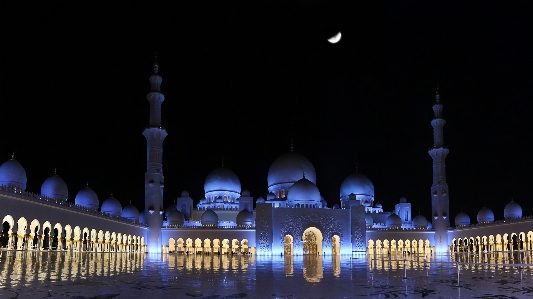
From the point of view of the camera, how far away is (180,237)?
104 ft

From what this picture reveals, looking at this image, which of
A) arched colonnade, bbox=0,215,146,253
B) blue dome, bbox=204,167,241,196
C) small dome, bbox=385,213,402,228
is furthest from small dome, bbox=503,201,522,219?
arched colonnade, bbox=0,215,146,253

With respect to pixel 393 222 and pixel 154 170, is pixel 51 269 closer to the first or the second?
pixel 154 170

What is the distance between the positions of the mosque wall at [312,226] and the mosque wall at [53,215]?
7.62 meters

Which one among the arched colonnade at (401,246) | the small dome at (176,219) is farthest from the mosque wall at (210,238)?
the arched colonnade at (401,246)

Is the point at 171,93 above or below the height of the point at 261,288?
above

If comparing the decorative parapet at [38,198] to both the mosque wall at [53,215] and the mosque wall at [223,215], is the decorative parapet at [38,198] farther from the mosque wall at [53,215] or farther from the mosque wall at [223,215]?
the mosque wall at [223,215]

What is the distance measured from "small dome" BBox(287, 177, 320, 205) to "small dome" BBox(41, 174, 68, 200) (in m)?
12.3

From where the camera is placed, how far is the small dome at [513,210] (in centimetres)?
3125

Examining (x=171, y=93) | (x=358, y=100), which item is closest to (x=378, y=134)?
(x=358, y=100)

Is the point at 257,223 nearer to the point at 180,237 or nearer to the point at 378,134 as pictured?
the point at 180,237

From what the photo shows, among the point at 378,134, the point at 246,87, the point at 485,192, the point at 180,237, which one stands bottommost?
the point at 180,237

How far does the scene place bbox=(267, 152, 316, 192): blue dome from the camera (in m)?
33.7

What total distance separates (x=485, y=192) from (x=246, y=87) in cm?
1653

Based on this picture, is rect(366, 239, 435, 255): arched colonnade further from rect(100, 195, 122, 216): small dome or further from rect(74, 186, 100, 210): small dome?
rect(74, 186, 100, 210): small dome
